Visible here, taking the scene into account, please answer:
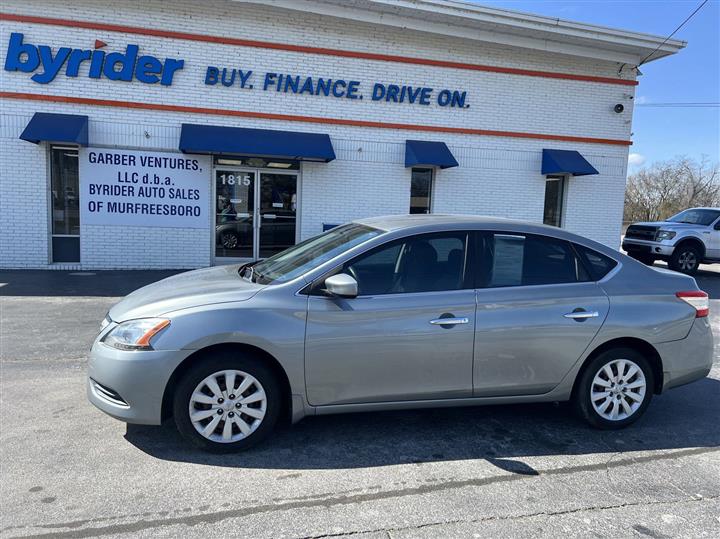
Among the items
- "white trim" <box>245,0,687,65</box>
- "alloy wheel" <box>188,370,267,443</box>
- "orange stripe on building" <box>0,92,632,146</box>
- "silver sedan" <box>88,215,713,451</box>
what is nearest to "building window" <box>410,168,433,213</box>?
"orange stripe on building" <box>0,92,632,146</box>

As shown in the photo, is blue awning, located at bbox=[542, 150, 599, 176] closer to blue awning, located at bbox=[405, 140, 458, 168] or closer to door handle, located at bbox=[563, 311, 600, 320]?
blue awning, located at bbox=[405, 140, 458, 168]

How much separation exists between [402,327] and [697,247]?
13.9 meters

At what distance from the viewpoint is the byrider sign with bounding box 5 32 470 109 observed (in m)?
10.7

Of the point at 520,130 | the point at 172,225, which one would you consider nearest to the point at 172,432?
the point at 172,225

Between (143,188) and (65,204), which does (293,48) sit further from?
(65,204)

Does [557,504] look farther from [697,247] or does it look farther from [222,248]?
[697,247]

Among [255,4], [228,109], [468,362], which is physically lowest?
[468,362]

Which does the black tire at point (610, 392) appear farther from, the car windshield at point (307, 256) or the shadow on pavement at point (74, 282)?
the shadow on pavement at point (74, 282)

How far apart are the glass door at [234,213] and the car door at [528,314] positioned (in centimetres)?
897

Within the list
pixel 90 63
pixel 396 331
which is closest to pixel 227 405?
pixel 396 331

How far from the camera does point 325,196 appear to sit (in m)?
12.5

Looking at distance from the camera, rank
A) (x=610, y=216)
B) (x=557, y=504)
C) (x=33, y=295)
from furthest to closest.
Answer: (x=610, y=216), (x=33, y=295), (x=557, y=504)

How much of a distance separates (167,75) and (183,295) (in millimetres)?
9087

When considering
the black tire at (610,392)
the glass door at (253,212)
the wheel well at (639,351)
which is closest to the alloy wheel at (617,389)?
the black tire at (610,392)
